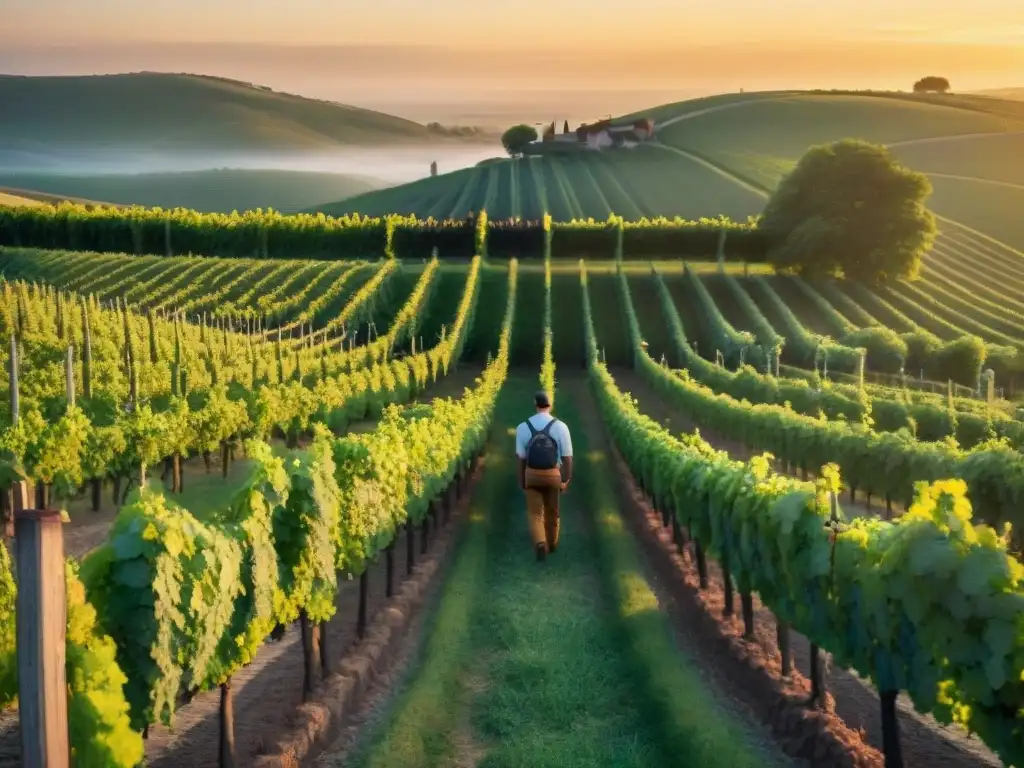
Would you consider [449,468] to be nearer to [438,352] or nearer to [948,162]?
[438,352]

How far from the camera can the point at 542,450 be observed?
61.8ft

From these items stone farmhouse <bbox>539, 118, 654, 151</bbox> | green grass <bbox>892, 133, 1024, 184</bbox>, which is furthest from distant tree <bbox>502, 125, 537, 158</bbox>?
green grass <bbox>892, 133, 1024, 184</bbox>

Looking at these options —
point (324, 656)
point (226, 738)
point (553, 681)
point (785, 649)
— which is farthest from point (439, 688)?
point (785, 649)

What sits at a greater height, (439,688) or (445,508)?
(439,688)

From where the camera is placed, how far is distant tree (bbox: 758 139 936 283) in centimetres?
7812

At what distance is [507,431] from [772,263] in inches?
1887

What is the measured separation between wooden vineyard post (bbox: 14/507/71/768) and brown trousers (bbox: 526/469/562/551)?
39.8 feet

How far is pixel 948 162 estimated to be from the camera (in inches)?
5487

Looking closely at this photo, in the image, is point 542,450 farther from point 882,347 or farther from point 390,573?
point 882,347

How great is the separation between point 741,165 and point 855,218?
212ft

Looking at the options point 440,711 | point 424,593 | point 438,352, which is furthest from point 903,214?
point 440,711

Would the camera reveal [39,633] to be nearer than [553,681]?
Yes

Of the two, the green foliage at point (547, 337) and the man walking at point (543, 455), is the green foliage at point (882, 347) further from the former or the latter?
the man walking at point (543, 455)

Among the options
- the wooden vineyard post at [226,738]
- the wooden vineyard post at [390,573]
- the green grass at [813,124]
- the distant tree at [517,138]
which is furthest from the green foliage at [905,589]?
the distant tree at [517,138]
